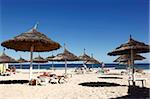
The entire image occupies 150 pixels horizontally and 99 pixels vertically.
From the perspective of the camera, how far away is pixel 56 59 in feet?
70.7

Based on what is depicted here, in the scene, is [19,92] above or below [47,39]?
below

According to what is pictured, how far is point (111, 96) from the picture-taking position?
340 inches

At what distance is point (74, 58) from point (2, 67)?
36.5 feet

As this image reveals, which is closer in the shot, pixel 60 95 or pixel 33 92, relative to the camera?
pixel 60 95

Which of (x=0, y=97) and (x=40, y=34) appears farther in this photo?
(x=40, y=34)

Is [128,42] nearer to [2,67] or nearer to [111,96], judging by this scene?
[111,96]

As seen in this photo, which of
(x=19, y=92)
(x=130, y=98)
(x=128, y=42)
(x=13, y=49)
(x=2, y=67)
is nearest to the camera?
(x=130, y=98)

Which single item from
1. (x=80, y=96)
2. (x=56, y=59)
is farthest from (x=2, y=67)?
(x=80, y=96)

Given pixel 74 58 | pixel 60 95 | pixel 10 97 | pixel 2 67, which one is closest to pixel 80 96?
pixel 60 95

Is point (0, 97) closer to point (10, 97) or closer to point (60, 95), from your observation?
point (10, 97)

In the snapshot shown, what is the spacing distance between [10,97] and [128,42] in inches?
238

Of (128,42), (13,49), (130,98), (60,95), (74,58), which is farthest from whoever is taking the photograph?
(74,58)

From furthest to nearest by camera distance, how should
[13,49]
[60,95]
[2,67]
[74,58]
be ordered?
1. [2,67]
2. [74,58]
3. [13,49]
4. [60,95]

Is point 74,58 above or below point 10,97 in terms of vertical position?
above
